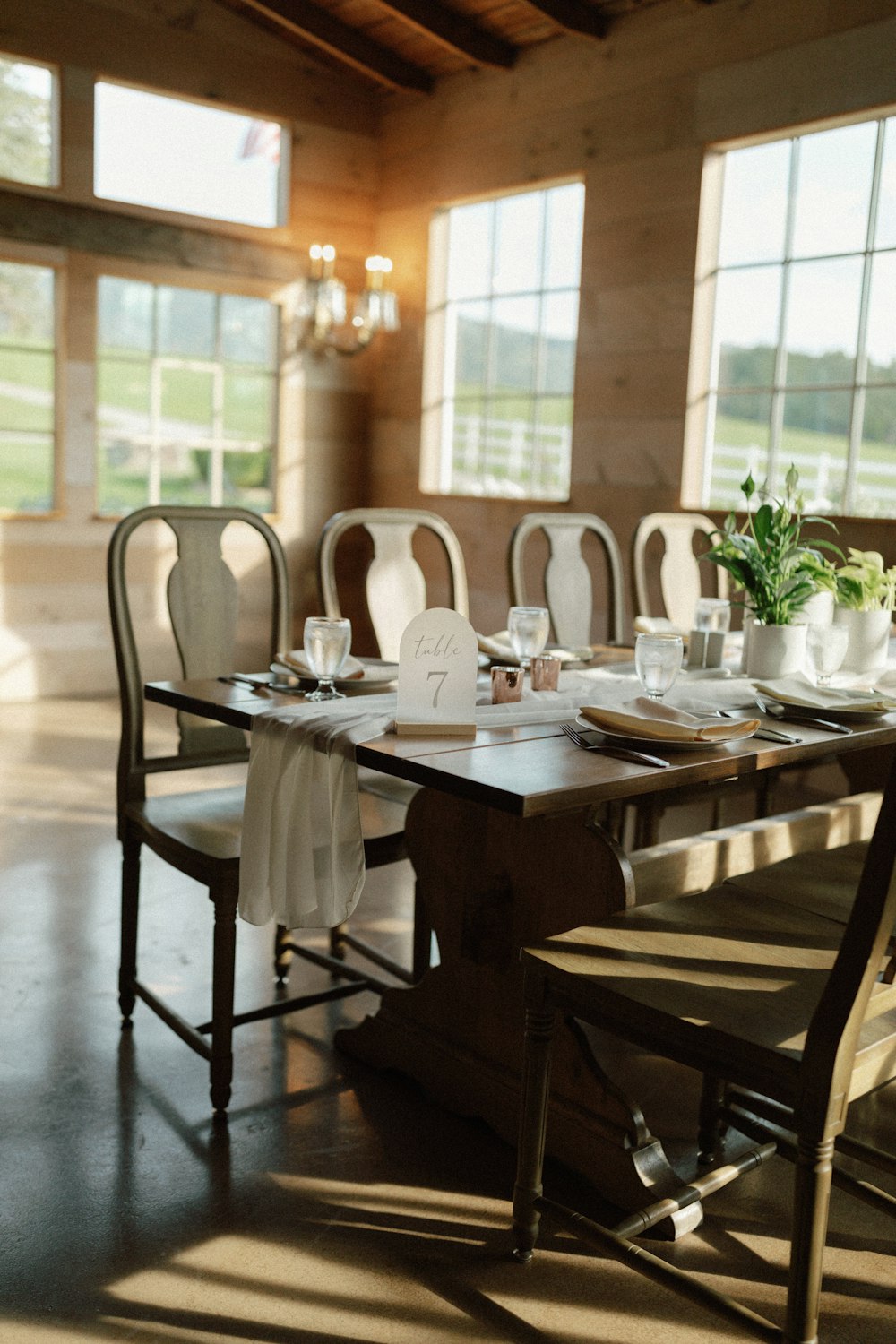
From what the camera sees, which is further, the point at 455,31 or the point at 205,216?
the point at 205,216

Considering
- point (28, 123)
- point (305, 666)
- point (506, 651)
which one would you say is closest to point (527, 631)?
point (506, 651)

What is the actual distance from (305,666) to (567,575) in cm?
126

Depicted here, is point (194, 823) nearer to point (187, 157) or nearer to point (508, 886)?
point (508, 886)

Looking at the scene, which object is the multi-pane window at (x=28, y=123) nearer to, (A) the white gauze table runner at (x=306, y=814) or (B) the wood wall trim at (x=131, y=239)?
(B) the wood wall trim at (x=131, y=239)

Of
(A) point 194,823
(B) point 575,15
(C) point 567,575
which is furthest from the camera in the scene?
(B) point 575,15

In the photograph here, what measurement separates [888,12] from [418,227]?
2.56 metres

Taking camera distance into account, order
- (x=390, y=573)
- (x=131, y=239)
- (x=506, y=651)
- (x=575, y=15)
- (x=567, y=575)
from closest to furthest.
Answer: (x=506, y=651) → (x=390, y=573) → (x=567, y=575) → (x=575, y=15) → (x=131, y=239)

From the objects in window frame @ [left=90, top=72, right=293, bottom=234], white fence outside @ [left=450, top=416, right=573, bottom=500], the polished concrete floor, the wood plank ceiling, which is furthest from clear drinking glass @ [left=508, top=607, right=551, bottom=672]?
window frame @ [left=90, top=72, right=293, bottom=234]

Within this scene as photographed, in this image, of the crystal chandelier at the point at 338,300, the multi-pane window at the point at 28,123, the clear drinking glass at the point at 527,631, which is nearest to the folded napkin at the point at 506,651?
the clear drinking glass at the point at 527,631

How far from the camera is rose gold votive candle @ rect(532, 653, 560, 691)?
2.00 meters

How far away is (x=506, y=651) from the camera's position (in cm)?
230

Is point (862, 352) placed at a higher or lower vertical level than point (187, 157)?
lower

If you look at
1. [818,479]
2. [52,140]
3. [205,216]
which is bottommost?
[818,479]

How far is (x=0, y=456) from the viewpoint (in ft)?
17.3
